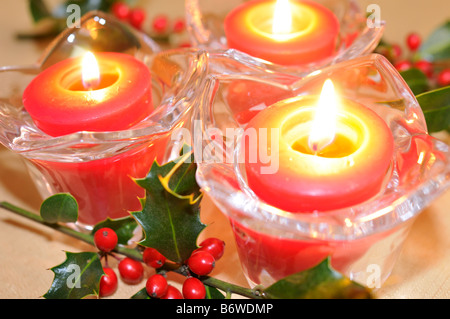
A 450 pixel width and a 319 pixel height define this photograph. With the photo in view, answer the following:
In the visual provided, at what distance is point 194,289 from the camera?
0.57m

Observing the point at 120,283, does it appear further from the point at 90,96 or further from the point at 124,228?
the point at 90,96

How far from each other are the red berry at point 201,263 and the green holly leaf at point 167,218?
1 cm

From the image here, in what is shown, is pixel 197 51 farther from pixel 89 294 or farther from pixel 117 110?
pixel 89 294

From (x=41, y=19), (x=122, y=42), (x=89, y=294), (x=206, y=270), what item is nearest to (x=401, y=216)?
(x=206, y=270)

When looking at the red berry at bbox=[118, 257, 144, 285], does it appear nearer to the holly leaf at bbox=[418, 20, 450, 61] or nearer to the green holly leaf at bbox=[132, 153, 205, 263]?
the green holly leaf at bbox=[132, 153, 205, 263]

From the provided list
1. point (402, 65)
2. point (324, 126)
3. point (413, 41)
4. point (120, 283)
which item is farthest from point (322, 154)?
point (413, 41)

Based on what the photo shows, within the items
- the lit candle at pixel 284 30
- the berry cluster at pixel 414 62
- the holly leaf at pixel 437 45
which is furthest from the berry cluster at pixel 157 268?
the holly leaf at pixel 437 45

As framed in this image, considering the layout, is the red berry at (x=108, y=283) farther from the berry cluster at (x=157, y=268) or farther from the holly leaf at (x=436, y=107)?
the holly leaf at (x=436, y=107)

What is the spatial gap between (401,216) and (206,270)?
193 millimetres

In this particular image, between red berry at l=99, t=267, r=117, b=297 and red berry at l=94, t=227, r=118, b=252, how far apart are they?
0.02 m

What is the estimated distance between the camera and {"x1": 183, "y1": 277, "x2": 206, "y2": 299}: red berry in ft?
1.88

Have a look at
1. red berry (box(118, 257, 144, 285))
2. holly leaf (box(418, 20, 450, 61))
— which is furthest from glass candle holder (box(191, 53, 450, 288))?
holly leaf (box(418, 20, 450, 61))

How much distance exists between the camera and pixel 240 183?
0.57 meters

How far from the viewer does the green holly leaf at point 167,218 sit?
1.90 ft
